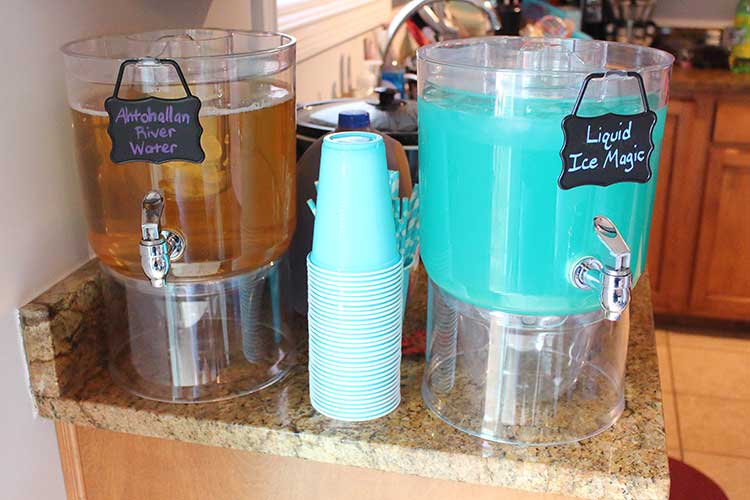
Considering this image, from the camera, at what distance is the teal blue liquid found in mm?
708

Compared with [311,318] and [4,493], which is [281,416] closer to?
[311,318]

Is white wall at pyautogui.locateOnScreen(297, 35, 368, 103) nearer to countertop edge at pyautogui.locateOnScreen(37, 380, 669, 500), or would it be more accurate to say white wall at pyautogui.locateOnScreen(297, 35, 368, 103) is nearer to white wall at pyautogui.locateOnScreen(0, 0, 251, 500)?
white wall at pyautogui.locateOnScreen(0, 0, 251, 500)

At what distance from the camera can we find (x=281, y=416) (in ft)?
2.80

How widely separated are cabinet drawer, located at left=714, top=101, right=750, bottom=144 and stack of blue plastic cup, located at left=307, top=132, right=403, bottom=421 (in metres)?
2.16

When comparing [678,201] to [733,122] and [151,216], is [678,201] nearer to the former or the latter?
[733,122]

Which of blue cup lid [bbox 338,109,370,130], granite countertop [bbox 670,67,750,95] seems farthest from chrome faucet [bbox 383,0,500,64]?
blue cup lid [bbox 338,109,370,130]

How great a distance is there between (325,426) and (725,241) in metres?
2.32

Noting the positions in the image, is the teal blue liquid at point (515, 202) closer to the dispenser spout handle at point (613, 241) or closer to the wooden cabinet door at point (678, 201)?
the dispenser spout handle at point (613, 241)

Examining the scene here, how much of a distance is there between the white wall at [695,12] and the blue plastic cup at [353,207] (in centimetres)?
282

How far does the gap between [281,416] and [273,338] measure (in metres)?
0.12

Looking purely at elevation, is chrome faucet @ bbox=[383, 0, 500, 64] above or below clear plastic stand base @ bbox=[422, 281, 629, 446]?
above

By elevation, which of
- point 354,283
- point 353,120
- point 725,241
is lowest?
point 725,241

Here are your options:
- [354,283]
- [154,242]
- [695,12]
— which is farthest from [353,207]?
[695,12]

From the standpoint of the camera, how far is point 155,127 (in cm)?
76
